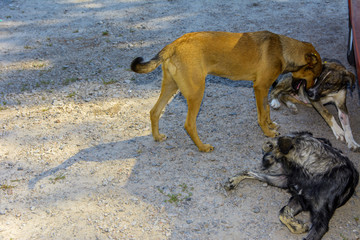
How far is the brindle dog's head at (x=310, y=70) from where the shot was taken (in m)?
4.90

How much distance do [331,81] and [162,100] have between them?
238 centimetres

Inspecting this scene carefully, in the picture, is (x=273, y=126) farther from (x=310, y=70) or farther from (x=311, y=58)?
(x=311, y=58)

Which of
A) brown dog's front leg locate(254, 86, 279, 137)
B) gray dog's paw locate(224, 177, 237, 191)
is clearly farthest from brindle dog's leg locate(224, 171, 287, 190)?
brown dog's front leg locate(254, 86, 279, 137)

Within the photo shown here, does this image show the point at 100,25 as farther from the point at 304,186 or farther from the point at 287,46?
the point at 304,186

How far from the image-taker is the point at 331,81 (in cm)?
508

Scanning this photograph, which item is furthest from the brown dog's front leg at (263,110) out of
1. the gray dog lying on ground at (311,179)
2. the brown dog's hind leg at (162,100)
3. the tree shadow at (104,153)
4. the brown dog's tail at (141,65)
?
the tree shadow at (104,153)

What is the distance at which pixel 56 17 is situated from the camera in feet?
31.7

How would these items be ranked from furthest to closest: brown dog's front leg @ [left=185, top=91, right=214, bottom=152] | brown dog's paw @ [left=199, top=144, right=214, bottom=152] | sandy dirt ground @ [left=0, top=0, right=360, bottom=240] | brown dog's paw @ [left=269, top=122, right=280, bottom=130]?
1. brown dog's paw @ [left=269, top=122, right=280, bottom=130]
2. brown dog's paw @ [left=199, top=144, right=214, bottom=152]
3. brown dog's front leg @ [left=185, top=91, right=214, bottom=152]
4. sandy dirt ground @ [left=0, top=0, right=360, bottom=240]

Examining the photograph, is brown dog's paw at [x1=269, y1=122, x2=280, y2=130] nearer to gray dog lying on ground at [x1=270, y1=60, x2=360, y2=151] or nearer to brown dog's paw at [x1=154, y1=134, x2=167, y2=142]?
gray dog lying on ground at [x1=270, y1=60, x2=360, y2=151]

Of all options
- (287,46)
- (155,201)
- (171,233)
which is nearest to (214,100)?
(287,46)

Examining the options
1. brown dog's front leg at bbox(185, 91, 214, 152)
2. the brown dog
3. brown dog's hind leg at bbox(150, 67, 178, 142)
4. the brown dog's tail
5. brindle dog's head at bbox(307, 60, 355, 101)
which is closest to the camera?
the brown dog's tail

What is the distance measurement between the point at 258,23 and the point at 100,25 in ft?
12.7

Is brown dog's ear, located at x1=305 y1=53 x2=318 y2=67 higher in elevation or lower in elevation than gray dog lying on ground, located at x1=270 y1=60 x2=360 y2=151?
higher

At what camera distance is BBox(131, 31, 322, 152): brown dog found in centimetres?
443
